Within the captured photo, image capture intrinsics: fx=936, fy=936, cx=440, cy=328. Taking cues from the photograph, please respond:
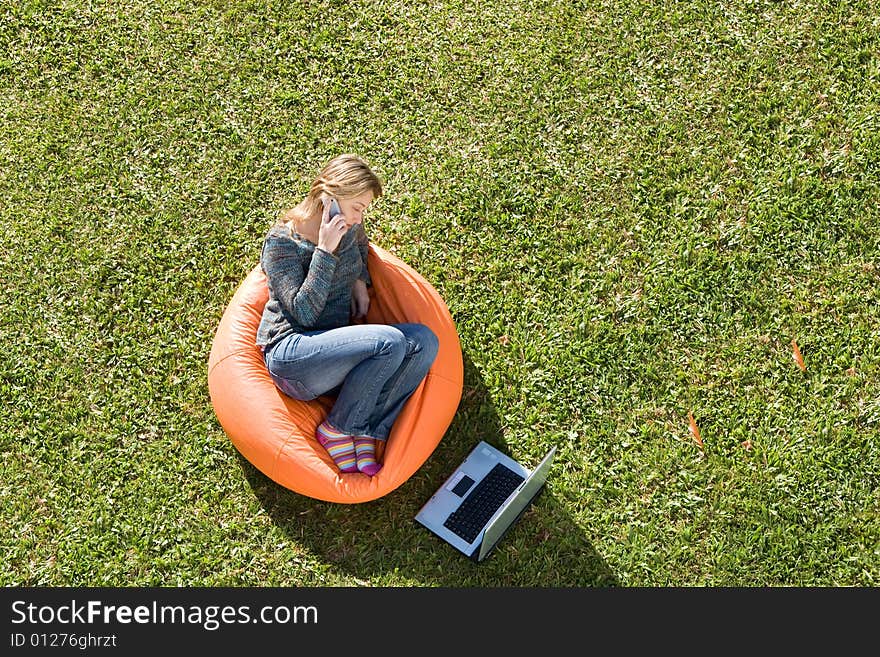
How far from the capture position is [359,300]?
4.96m

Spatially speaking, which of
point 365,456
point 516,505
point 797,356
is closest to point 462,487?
point 516,505

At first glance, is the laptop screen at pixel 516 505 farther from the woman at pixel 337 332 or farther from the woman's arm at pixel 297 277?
the woman's arm at pixel 297 277

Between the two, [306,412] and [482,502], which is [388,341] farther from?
[482,502]

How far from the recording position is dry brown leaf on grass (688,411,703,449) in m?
5.11

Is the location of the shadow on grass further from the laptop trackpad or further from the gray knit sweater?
the gray knit sweater

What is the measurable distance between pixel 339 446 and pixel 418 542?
0.67m

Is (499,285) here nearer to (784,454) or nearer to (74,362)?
(784,454)

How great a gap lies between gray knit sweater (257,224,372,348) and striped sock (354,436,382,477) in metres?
0.60

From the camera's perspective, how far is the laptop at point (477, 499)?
480cm

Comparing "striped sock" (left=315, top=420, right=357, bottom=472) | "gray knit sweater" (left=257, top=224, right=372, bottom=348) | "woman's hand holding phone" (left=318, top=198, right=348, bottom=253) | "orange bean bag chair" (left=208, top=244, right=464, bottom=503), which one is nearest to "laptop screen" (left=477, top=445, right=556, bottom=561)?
"orange bean bag chair" (left=208, top=244, right=464, bottom=503)

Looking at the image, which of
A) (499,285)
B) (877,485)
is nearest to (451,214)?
(499,285)

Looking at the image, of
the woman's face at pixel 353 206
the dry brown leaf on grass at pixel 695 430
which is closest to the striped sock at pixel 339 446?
the woman's face at pixel 353 206

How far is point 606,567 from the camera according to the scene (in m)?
4.86

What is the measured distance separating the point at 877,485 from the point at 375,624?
275 cm
